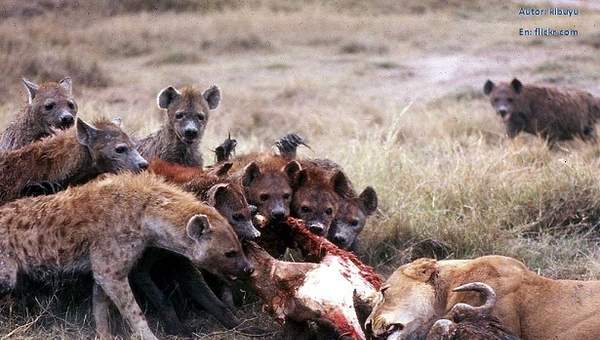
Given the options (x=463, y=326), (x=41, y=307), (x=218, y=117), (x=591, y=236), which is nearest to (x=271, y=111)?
(x=218, y=117)

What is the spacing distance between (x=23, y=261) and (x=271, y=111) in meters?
7.91

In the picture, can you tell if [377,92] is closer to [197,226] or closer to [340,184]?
[340,184]

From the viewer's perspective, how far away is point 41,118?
7.39 metres

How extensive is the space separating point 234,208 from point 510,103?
7.02m

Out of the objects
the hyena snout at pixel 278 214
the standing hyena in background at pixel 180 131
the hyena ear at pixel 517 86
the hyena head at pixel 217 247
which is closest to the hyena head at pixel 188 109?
the standing hyena in background at pixel 180 131

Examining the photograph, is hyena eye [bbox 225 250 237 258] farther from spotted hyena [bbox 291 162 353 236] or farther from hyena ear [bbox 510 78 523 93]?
hyena ear [bbox 510 78 523 93]

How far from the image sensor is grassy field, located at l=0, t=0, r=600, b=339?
7.23 meters

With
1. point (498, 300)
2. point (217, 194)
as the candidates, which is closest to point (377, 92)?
point (217, 194)

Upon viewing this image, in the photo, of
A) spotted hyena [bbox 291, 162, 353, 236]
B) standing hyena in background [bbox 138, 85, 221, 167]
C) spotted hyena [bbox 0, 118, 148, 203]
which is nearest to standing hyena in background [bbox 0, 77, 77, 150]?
standing hyena in background [bbox 138, 85, 221, 167]

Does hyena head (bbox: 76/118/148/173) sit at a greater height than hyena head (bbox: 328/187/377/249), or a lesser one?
greater

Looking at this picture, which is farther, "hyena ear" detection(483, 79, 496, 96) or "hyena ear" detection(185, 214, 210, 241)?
"hyena ear" detection(483, 79, 496, 96)

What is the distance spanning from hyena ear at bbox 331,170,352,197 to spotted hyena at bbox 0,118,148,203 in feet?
3.77

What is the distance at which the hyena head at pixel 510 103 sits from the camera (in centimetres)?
1186

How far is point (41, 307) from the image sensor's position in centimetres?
568
